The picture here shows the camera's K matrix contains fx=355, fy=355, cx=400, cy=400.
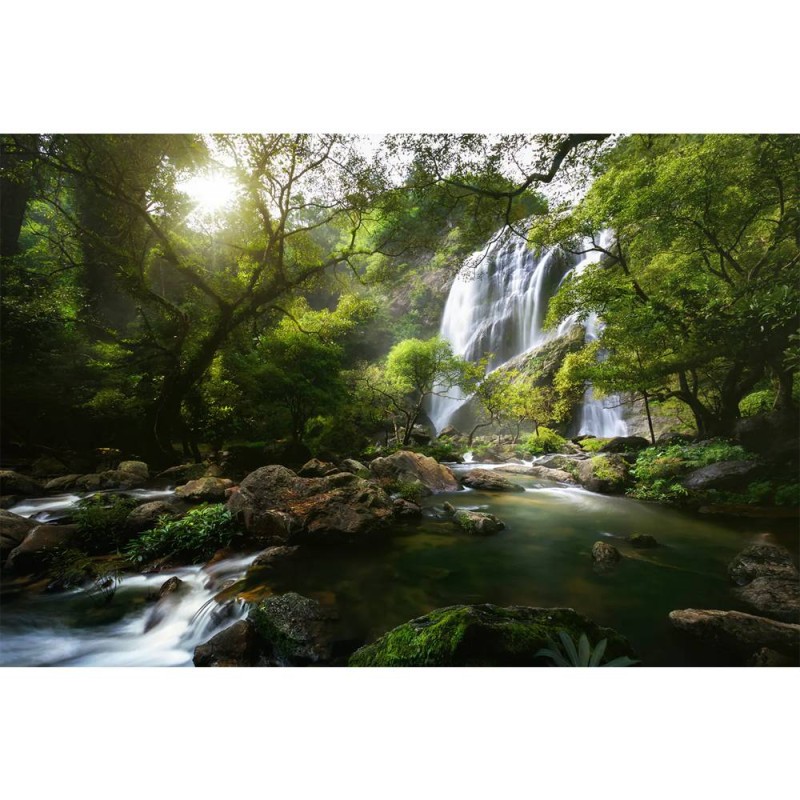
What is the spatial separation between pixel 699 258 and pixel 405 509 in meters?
3.44

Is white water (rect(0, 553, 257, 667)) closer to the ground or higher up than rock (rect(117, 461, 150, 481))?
closer to the ground

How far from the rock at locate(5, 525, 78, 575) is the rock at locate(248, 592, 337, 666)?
182 centimetres

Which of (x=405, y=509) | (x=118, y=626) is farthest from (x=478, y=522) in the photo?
(x=118, y=626)

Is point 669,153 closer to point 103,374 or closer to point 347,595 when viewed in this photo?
point 347,595

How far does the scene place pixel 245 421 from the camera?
342 centimetres

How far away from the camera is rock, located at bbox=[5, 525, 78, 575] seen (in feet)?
8.63

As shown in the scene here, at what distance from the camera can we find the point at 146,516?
3070 mm

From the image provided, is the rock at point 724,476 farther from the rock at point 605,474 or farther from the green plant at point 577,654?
the green plant at point 577,654

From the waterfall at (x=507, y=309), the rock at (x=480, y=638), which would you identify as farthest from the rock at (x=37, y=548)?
the waterfall at (x=507, y=309)

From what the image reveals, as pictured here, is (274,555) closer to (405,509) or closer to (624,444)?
(405,509)

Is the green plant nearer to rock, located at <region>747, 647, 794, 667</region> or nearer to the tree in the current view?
rock, located at <region>747, 647, 794, 667</region>

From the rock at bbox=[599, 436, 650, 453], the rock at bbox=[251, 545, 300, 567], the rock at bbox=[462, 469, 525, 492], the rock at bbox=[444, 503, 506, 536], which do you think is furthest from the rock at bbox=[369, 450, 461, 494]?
the rock at bbox=[599, 436, 650, 453]

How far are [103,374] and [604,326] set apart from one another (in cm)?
495

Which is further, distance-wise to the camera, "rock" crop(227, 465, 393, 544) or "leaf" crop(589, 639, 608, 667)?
"rock" crop(227, 465, 393, 544)
